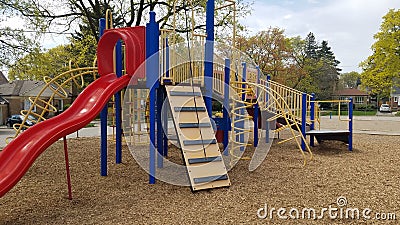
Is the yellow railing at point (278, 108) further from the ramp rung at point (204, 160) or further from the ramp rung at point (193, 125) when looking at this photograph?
the ramp rung at point (204, 160)

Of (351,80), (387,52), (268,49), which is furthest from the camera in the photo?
(351,80)

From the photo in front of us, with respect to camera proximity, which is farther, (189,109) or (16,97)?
(16,97)

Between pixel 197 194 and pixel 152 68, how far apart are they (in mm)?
2198

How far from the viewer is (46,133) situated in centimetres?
436

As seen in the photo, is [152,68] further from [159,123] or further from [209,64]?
[159,123]

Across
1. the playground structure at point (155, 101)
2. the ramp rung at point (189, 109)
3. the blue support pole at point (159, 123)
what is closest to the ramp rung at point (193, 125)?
the playground structure at point (155, 101)

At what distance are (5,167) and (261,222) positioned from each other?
3.09 metres

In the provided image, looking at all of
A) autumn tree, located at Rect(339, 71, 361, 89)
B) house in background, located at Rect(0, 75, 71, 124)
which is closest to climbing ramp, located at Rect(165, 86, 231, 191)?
house in background, located at Rect(0, 75, 71, 124)

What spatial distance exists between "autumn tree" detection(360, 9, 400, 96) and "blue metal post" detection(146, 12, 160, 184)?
88.4 ft

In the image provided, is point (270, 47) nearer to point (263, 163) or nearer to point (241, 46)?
point (241, 46)

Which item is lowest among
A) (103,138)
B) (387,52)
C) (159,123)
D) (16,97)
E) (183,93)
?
(103,138)

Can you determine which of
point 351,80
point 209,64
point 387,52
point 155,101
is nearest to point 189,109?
point 155,101

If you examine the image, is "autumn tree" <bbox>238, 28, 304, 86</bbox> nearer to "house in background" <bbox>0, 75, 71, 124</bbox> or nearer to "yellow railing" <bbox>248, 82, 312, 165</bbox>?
"house in background" <bbox>0, 75, 71, 124</bbox>

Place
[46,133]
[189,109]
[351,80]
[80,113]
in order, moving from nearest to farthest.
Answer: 1. [46,133]
2. [80,113]
3. [189,109]
4. [351,80]
